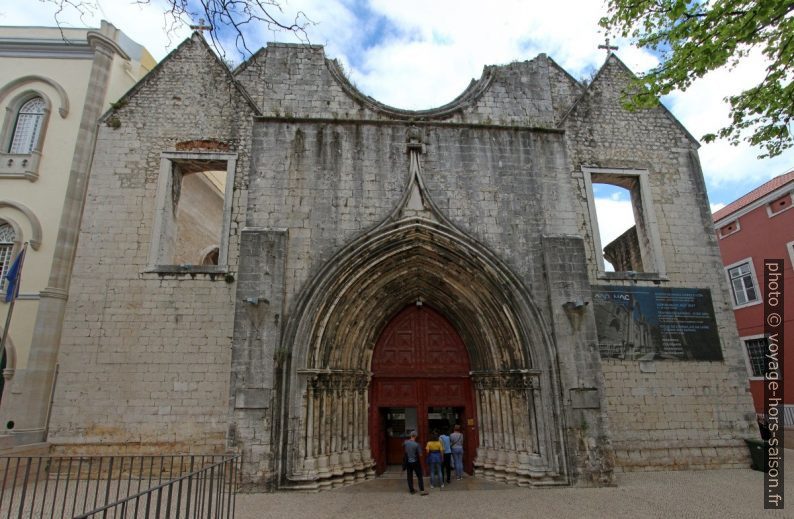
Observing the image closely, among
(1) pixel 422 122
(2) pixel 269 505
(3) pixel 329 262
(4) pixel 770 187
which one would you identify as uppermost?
(4) pixel 770 187

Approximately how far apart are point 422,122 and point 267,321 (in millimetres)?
5166

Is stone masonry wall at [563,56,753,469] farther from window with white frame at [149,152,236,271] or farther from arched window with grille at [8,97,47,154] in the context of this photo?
arched window with grille at [8,97,47,154]

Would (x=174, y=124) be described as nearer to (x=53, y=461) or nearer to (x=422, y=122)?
(x=422, y=122)

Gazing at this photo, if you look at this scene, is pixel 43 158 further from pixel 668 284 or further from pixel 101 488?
pixel 668 284

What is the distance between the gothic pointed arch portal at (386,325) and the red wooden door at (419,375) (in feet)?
0.59

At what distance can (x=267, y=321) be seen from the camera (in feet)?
24.9

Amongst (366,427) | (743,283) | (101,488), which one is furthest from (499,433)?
(743,283)

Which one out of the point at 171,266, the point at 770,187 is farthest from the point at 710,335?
the point at 171,266

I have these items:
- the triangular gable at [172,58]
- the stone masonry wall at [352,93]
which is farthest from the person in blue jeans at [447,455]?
the triangular gable at [172,58]

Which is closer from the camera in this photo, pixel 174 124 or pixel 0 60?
pixel 174 124

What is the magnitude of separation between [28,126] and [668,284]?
15.1m

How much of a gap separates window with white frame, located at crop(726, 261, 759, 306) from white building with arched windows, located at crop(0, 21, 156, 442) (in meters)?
19.7

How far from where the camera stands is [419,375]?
8961mm

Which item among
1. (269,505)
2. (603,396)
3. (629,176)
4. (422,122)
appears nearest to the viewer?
(269,505)
